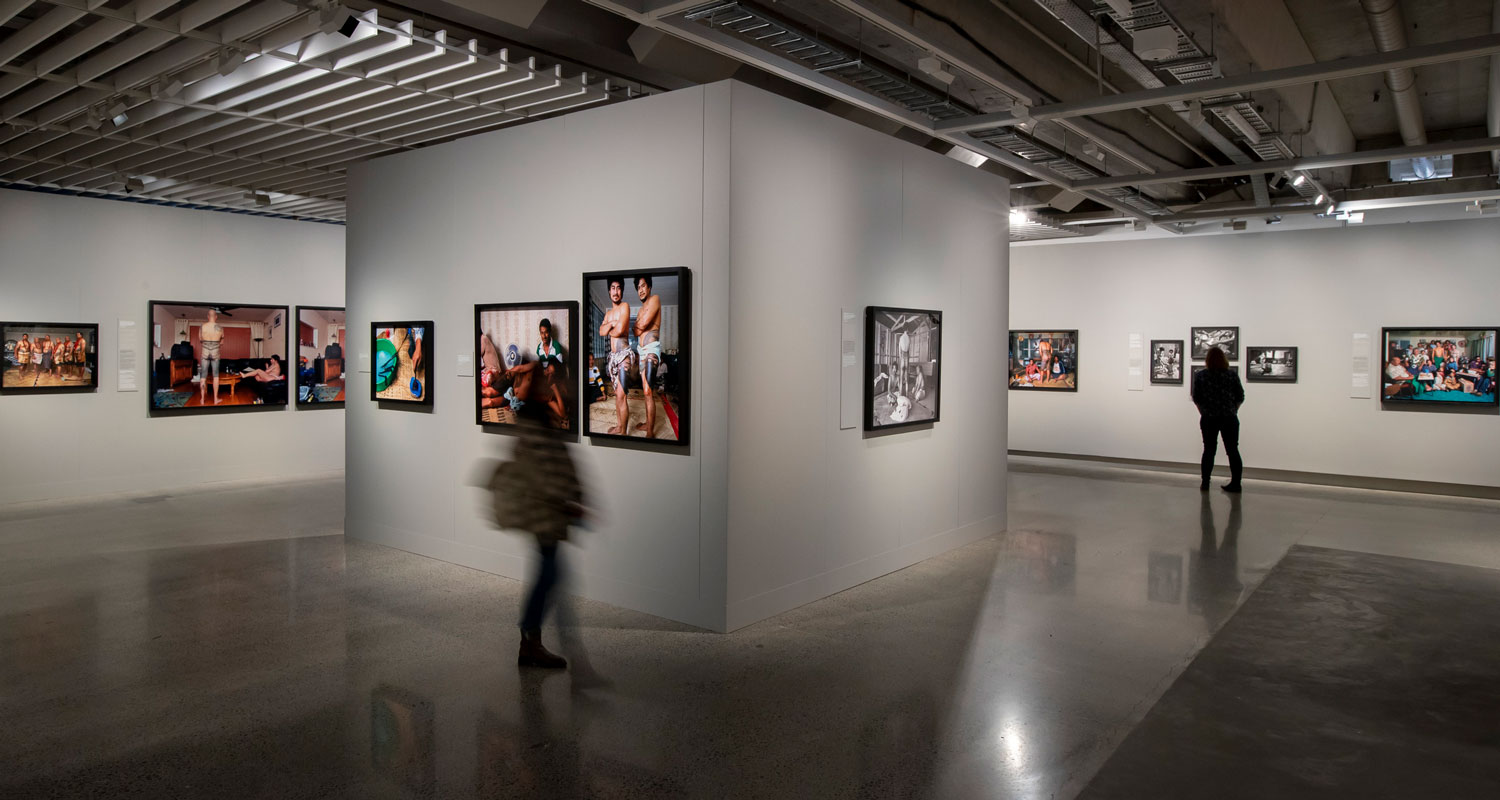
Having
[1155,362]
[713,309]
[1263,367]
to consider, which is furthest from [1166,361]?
[713,309]

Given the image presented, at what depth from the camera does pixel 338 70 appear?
672 cm

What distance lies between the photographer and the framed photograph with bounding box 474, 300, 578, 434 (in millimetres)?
6535

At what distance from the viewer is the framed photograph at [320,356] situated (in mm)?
13195

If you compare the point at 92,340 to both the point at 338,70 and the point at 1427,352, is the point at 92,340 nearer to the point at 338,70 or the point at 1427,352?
the point at 338,70

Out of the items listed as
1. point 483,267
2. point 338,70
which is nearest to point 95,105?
point 338,70

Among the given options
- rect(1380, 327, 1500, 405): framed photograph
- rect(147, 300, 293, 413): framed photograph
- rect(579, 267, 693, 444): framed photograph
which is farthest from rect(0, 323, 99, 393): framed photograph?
rect(1380, 327, 1500, 405): framed photograph

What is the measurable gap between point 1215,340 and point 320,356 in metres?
13.3

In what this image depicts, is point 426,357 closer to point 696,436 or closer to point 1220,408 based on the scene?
point 696,436

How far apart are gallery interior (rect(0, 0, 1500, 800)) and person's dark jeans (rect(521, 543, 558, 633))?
3 centimetres

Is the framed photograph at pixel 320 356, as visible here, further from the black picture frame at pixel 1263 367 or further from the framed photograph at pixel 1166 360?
the black picture frame at pixel 1263 367

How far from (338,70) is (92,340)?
6.97 meters

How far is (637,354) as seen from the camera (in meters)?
6.07

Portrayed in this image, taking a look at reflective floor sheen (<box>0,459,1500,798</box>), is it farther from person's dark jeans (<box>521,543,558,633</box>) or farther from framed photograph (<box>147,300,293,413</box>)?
framed photograph (<box>147,300,293,413</box>)

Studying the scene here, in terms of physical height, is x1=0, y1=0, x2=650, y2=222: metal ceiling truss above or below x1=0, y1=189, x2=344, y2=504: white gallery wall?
above
